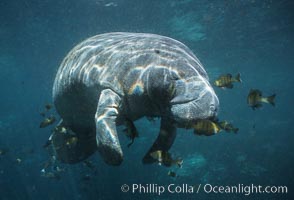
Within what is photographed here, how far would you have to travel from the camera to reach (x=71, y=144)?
602cm

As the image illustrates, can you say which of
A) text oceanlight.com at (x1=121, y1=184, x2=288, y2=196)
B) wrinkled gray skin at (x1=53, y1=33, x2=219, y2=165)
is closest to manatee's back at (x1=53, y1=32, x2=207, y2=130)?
wrinkled gray skin at (x1=53, y1=33, x2=219, y2=165)

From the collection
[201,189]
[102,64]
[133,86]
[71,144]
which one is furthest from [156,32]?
[133,86]

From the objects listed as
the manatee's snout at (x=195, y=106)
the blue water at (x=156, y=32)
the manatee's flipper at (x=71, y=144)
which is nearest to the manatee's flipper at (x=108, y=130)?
the manatee's snout at (x=195, y=106)

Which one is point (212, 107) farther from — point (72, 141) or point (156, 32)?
point (156, 32)

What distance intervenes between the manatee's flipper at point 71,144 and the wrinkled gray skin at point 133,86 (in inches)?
42.0

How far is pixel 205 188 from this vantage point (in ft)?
44.6

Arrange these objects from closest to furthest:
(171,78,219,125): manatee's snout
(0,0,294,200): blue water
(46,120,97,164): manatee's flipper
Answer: (171,78,219,125): manatee's snout → (46,120,97,164): manatee's flipper → (0,0,294,200): blue water

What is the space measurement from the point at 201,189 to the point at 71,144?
30.4ft

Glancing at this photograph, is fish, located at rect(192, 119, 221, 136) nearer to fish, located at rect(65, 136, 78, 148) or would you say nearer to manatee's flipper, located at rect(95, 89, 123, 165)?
manatee's flipper, located at rect(95, 89, 123, 165)

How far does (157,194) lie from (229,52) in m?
20.6

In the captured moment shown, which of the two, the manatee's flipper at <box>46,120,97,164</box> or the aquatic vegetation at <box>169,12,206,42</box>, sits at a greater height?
the aquatic vegetation at <box>169,12,206,42</box>

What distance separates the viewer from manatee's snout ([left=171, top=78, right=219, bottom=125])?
10.1 ft

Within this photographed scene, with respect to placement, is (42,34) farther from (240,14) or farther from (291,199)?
(291,199)

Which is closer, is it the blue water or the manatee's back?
the manatee's back
